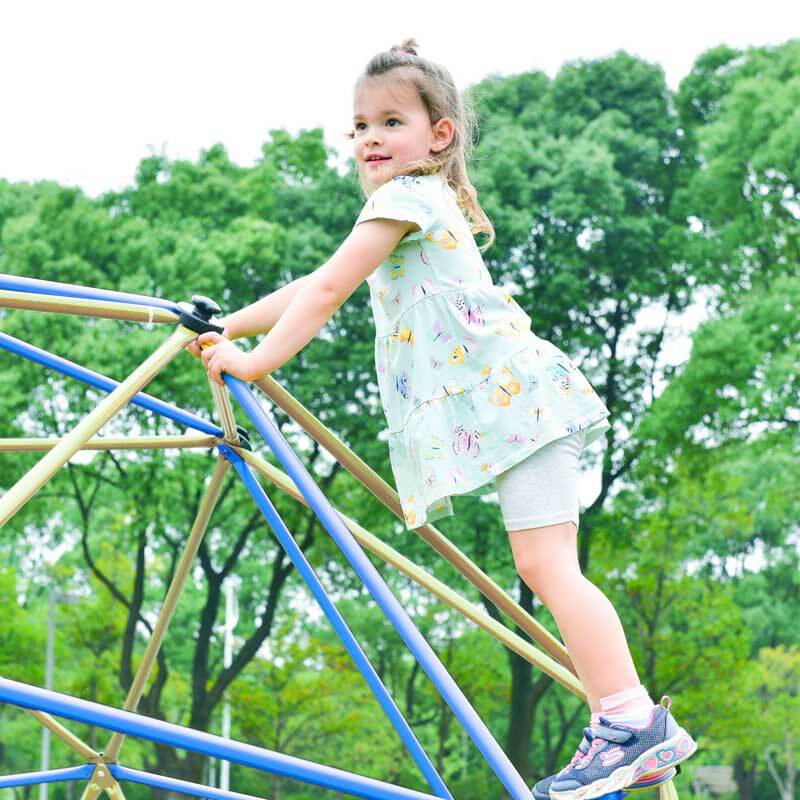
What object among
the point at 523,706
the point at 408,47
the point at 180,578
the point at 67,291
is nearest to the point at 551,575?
the point at 67,291

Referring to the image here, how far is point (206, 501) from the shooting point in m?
3.39

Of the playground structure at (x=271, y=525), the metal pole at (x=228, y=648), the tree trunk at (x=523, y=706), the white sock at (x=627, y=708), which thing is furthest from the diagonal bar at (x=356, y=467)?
the metal pole at (x=228, y=648)

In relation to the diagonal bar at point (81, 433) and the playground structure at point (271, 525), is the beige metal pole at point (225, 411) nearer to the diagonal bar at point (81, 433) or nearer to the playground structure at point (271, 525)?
the playground structure at point (271, 525)

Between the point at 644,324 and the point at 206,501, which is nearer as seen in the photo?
the point at 206,501

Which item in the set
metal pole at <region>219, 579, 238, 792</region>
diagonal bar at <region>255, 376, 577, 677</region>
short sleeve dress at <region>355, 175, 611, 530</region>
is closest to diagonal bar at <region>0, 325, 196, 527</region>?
diagonal bar at <region>255, 376, 577, 677</region>

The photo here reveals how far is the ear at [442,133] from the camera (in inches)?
110

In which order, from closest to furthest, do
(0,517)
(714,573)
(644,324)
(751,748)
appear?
(0,517) → (644,324) → (751,748) → (714,573)

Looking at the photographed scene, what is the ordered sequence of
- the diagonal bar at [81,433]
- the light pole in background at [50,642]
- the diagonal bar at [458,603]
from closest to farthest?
the diagonal bar at [81,433]
the diagonal bar at [458,603]
the light pole in background at [50,642]

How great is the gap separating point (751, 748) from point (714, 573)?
130 inches

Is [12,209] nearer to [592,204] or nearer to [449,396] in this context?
[592,204]

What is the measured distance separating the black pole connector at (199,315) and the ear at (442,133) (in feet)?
1.96

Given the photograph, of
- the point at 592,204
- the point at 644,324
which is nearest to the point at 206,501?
the point at 592,204

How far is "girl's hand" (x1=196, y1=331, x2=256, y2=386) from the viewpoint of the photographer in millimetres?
2529

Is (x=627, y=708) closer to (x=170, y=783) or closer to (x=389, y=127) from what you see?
(x=389, y=127)
